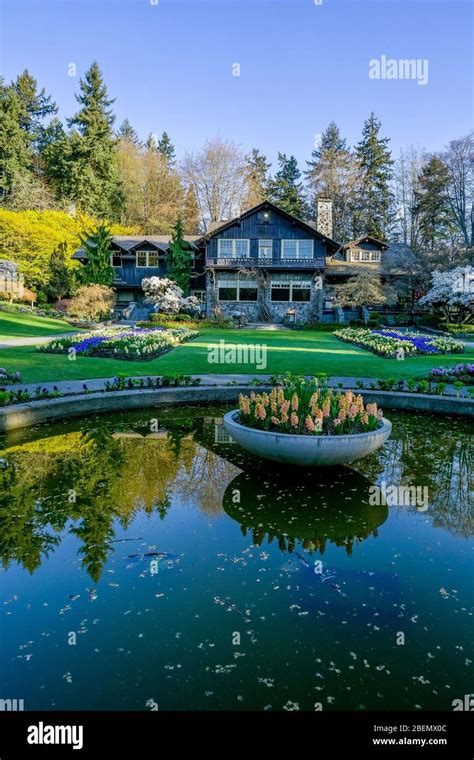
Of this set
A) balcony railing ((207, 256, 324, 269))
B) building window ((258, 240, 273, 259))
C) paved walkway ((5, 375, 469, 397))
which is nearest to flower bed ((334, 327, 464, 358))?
paved walkway ((5, 375, 469, 397))

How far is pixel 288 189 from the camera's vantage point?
193 feet

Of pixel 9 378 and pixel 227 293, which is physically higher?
pixel 227 293

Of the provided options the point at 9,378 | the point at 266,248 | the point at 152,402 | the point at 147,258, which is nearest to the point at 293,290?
the point at 266,248

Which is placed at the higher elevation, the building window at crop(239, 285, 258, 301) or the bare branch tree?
the bare branch tree

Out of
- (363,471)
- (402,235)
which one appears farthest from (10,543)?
(402,235)

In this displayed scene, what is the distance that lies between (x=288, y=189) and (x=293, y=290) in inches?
990

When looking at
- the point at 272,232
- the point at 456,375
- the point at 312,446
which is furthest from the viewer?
the point at 272,232

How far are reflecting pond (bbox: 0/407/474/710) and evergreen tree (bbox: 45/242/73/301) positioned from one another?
1266 inches

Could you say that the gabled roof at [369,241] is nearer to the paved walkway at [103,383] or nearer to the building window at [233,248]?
the building window at [233,248]

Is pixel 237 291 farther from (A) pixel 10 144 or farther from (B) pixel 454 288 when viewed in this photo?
(A) pixel 10 144

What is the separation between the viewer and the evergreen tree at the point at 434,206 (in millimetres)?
47625

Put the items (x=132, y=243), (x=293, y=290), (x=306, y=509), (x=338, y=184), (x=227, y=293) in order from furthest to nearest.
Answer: (x=338, y=184) < (x=132, y=243) < (x=227, y=293) < (x=293, y=290) < (x=306, y=509)

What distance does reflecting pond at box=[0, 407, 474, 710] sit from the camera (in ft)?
10.5

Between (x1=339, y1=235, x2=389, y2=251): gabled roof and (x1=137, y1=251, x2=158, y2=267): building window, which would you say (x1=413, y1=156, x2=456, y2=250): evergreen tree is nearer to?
(x1=339, y1=235, x2=389, y2=251): gabled roof
